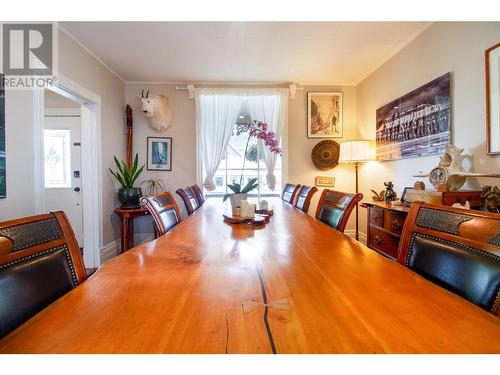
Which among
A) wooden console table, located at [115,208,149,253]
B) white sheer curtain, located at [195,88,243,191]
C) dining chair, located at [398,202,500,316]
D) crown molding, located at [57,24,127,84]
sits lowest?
wooden console table, located at [115,208,149,253]

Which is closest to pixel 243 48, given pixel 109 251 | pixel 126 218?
pixel 126 218

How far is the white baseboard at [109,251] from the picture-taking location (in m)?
3.16

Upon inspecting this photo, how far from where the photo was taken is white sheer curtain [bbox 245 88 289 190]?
3.81 meters

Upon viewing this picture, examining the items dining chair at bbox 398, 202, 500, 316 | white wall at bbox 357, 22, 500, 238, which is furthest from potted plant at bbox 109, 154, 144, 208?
white wall at bbox 357, 22, 500, 238

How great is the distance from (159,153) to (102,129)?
2.82 feet

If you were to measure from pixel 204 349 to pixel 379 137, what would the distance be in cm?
353

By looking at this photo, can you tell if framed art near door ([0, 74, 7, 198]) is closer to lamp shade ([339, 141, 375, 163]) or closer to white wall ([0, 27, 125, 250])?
white wall ([0, 27, 125, 250])

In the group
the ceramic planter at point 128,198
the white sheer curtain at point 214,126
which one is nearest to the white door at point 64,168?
the ceramic planter at point 128,198

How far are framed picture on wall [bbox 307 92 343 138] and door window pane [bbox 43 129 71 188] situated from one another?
3673 mm

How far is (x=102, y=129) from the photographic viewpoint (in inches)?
124

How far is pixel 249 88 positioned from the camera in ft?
12.5

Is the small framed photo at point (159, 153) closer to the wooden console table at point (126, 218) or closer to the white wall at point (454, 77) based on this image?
the wooden console table at point (126, 218)

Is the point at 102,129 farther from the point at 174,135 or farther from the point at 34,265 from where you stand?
the point at 34,265

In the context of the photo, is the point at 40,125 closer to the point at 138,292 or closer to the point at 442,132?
the point at 138,292
